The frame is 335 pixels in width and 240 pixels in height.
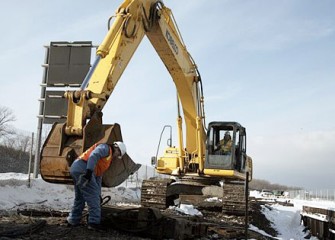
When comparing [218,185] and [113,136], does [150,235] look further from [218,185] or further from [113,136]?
[218,185]

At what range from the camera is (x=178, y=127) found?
13.7m

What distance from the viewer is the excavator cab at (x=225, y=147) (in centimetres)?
1262

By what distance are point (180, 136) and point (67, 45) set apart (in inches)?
238

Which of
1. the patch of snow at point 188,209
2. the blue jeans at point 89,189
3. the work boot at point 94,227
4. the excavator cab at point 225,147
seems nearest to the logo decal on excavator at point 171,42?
the excavator cab at point 225,147

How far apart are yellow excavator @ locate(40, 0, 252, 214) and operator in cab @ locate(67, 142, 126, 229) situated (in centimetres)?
33

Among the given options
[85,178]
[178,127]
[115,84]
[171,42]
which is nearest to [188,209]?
[178,127]

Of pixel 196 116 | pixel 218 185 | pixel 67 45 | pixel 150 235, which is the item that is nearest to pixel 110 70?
pixel 150 235

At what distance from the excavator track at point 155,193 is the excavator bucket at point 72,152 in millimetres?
6127

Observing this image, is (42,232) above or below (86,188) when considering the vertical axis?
below

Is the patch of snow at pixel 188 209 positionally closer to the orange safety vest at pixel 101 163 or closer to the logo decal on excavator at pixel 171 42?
the logo decal on excavator at pixel 171 42

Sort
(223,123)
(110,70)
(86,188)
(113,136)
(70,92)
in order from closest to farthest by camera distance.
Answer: (86,188)
(113,136)
(70,92)
(110,70)
(223,123)

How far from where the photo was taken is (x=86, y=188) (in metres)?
6.34

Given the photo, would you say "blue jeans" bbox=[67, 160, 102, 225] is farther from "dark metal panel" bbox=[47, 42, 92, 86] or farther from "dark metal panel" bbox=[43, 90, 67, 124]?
"dark metal panel" bbox=[47, 42, 92, 86]

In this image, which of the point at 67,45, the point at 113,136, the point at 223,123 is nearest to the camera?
the point at 113,136
